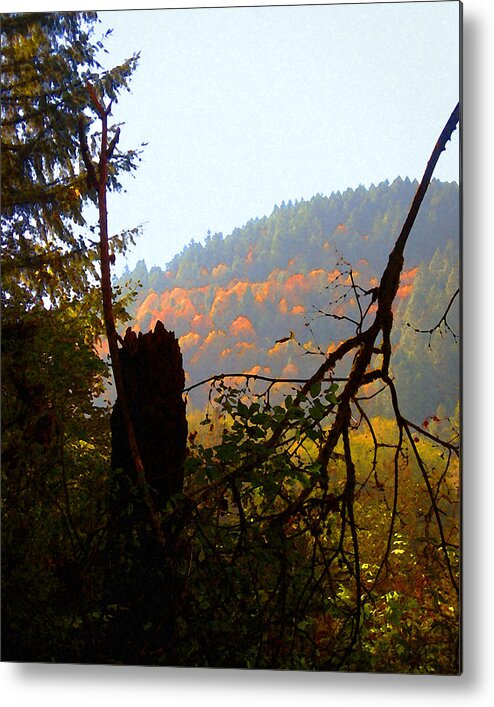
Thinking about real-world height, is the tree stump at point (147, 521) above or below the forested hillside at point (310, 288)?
below

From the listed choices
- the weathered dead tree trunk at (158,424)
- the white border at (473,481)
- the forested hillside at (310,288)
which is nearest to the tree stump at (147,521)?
the weathered dead tree trunk at (158,424)

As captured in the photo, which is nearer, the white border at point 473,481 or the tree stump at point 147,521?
the white border at point 473,481

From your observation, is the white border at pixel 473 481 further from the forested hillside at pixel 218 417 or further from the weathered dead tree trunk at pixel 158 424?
the weathered dead tree trunk at pixel 158 424

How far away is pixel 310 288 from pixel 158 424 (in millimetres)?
701

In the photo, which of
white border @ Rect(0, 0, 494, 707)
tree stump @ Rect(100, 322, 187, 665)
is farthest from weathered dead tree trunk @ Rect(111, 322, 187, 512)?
white border @ Rect(0, 0, 494, 707)

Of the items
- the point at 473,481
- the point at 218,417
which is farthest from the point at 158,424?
the point at 473,481

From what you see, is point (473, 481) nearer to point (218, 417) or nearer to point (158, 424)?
point (218, 417)

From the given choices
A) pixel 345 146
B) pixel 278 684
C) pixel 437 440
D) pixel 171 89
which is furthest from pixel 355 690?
pixel 171 89

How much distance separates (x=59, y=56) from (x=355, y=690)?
2.43m

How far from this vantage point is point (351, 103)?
11.2 feet

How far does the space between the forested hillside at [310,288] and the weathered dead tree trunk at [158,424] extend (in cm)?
6

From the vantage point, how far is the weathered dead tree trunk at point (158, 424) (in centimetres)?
346

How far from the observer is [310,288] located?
11.2 feet

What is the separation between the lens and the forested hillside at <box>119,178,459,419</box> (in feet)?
10.9
